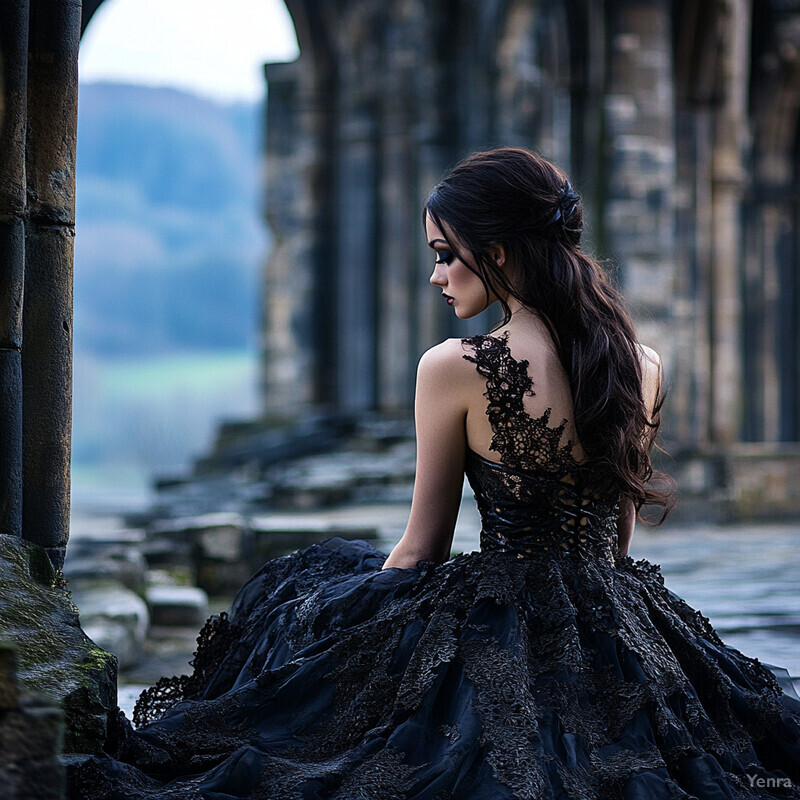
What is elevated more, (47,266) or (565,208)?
(565,208)

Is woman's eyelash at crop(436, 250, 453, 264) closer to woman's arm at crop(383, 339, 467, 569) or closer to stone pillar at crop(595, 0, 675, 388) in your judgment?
woman's arm at crop(383, 339, 467, 569)

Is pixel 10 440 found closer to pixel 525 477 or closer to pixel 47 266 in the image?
pixel 47 266

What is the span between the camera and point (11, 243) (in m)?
Answer: 2.78

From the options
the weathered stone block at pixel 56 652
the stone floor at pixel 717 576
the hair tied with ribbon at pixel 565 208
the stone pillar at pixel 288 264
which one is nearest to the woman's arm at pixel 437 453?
the hair tied with ribbon at pixel 565 208

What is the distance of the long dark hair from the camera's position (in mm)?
2588

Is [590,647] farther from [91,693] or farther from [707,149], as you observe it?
[707,149]

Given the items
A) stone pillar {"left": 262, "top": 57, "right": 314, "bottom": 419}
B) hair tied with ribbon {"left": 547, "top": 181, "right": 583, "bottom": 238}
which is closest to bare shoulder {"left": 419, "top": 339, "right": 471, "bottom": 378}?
hair tied with ribbon {"left": 547, "top": 181, "right": 583, "bottom": 238}

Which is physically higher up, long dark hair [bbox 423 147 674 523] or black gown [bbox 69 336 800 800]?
long dark hair [bbox 423 147 674 523]

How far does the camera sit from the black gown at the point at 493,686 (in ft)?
7.00

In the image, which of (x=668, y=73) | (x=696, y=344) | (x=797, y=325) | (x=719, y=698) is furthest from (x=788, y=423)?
(x=719, y=698)

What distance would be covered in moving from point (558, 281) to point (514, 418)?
342 mm

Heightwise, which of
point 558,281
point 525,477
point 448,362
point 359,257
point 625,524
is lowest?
point 625,524

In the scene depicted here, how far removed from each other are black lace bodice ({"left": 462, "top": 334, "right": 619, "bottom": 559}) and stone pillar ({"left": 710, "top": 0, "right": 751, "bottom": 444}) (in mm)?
11002

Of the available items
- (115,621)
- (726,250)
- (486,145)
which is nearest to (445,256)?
(115,621)
